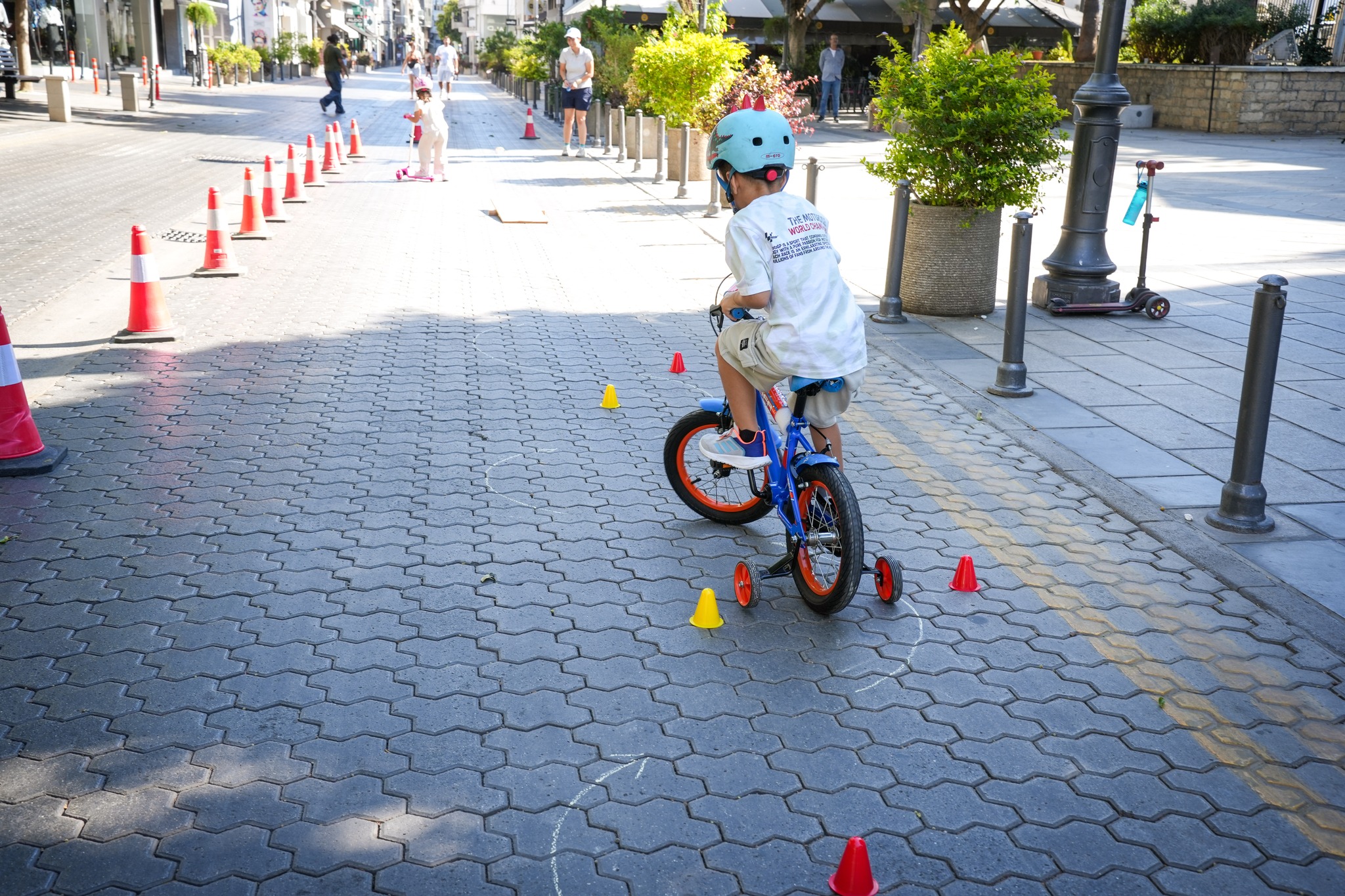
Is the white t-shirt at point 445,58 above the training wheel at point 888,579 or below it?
above

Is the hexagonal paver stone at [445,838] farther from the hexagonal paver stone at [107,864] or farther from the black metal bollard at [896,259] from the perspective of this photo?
the black metal bollard at [896,259]

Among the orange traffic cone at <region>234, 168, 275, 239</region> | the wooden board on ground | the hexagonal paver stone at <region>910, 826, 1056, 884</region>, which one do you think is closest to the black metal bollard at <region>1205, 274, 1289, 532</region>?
the hexagonal paver stone at <region>910, 826, 1056, 884</region>

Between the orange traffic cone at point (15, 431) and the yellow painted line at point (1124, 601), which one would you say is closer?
the yellow painted line at point (1124, 601)

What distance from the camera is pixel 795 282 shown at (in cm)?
432

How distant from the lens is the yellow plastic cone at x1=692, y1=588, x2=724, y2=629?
172 inches

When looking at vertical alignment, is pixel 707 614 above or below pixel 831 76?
below

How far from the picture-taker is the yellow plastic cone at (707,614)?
14.3 feet

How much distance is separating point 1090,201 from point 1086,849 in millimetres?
7363

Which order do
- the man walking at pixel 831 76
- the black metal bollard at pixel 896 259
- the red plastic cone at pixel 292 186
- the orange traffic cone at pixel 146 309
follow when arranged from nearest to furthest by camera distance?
the orange traffic cone at pixel 146 309
the black metal bollard at pixel 896 259
the red plastic cone at pixel 292 186
the man walking at pixel 831 76

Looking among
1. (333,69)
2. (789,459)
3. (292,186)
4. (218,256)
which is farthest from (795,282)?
(333,69)

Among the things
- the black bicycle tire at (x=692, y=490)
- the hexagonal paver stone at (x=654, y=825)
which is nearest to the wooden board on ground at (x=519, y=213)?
the black bicycle tire at (x=692, y=490)

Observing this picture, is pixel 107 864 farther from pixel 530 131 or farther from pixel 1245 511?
pixel 530 131

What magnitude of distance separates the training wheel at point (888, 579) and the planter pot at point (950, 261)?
17.2 ft

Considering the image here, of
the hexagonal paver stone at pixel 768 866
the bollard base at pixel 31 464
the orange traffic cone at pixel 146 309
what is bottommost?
the hexagonal paver stone at pixel 768 866
